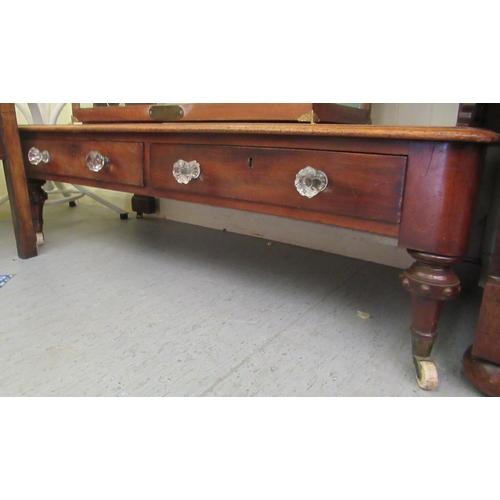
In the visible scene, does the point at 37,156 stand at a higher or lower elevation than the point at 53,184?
higher

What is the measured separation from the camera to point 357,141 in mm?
676

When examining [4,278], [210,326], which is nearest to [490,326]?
[210,326]

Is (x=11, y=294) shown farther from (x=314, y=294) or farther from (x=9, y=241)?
(x=314, y=294)

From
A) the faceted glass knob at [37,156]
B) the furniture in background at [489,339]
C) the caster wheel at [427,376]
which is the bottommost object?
the caster wheel at [427,376]

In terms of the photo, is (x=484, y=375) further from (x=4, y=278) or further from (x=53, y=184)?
(x=53, y=184)

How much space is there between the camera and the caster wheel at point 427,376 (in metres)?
0.68

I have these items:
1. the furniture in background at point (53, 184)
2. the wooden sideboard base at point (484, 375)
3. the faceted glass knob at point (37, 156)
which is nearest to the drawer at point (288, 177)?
the wooden sideboard base at point (484, 375)

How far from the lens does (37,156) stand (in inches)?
52.1

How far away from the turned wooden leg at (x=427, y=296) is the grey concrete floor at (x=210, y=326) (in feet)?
0.13

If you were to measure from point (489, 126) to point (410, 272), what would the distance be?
555 mm

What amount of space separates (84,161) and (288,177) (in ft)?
2.47

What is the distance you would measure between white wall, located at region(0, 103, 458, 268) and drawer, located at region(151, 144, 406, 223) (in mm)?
289

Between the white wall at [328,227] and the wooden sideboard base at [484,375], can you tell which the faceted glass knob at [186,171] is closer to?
the white wall at [328,227]

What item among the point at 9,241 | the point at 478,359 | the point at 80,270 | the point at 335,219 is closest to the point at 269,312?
the point at 335,219
